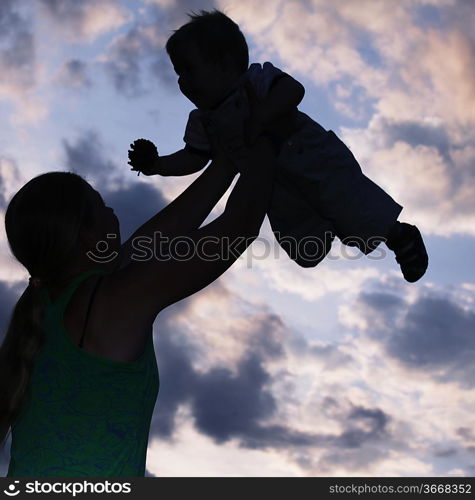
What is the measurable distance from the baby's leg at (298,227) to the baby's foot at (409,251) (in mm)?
503

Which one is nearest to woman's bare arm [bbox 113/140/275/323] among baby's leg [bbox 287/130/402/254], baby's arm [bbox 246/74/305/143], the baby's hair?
baby's arm [bbox 246/74/305/143]

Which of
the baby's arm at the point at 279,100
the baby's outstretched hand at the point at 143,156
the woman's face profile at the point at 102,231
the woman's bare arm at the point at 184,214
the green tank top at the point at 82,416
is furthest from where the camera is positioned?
the baby's outstretched hand at the point at 143,156

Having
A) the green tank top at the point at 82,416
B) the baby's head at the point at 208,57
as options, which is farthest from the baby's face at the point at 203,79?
the green tank top at the point at 82,416

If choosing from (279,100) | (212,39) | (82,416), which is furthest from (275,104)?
(82,416)

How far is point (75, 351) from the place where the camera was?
98.0 inches

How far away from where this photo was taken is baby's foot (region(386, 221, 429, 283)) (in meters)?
4.85

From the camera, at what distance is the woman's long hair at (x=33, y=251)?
2.55 meters

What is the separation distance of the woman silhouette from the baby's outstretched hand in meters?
1.87

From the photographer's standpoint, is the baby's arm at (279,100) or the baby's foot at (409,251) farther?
the baby's foot at (409,251)

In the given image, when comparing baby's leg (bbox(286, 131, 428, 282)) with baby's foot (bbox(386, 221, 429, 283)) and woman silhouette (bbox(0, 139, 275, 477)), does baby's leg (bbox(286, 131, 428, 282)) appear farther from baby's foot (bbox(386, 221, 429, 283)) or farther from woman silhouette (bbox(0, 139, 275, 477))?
woman silhouette (bbox(0, 139, 275, 477))

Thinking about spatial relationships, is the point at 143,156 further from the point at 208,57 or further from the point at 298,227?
the point at 298,227

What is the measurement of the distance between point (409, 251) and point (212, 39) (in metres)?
2.20

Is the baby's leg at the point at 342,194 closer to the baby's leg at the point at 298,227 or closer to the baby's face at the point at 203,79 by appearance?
the baby's leg at the point at 298,227

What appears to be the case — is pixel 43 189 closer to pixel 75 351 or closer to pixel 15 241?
pixel 15 241
